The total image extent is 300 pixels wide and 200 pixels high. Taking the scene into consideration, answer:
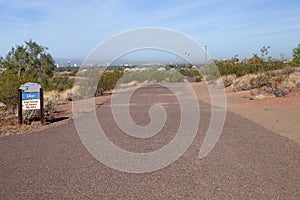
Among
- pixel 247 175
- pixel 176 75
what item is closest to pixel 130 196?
pixel 247 175

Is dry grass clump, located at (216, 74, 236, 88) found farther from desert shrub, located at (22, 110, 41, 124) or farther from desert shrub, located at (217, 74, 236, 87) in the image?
desert shrub, located at (22, 110, 41, 124)

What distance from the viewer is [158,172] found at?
7.02 m

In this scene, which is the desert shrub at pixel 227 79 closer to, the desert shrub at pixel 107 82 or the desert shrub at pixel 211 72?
the desert shrub at pixel 211 72

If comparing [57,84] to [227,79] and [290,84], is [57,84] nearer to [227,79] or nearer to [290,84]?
[227,79]

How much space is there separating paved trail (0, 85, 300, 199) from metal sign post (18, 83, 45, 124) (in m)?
3.46

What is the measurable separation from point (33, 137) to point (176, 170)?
5.74m

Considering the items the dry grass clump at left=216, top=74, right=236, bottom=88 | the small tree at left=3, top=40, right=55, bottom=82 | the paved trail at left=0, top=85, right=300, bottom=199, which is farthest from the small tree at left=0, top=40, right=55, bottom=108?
the paved trail at left=0, top=85, right=300, bottom=199

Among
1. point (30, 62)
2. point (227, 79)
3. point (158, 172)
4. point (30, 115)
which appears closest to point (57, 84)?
point (30, 62)

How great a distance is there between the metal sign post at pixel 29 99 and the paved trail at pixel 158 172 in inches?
136

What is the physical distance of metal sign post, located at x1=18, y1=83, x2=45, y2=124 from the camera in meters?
14.0

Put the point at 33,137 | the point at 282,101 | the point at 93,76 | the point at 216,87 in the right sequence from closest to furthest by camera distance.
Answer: the point at 33,137, the point at 282,101, the point at 93,76, the point at 216,87

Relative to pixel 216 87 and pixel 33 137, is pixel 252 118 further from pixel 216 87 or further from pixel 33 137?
pixel 216 87

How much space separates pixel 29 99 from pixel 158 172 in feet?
28.4

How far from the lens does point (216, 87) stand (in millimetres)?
39812
